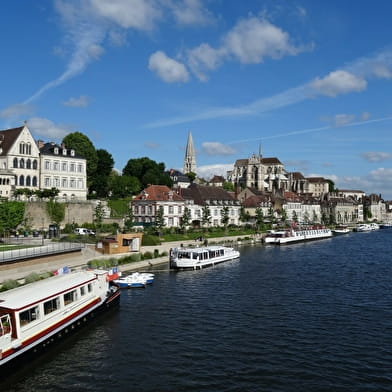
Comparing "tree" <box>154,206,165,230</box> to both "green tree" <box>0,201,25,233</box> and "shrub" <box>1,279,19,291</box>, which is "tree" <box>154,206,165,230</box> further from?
"shrub" <box>1,279,19,291</box>

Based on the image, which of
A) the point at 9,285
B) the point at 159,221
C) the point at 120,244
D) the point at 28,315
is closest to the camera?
the point at 28,315

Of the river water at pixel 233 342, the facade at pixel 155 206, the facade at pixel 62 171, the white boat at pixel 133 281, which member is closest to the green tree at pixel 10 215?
the facade at pixel 62 171

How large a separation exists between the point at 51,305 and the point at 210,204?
7918cm

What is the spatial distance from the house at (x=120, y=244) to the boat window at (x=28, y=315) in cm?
3200

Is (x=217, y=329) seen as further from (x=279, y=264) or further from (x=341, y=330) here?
(x=279, y=264)

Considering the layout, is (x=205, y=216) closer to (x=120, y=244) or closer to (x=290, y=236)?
(x=290, y=236)

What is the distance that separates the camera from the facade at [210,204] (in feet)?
327

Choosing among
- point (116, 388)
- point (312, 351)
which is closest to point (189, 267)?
point (312, 351)

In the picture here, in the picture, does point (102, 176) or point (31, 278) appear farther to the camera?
point (102, 176)

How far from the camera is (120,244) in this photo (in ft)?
193

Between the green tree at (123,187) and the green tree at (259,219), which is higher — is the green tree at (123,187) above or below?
above

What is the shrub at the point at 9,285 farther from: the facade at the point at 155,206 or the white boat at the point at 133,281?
the facade at the point at 155,206

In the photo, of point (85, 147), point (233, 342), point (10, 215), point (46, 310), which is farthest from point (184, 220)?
point (46, 310)

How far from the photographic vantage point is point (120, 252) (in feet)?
192
